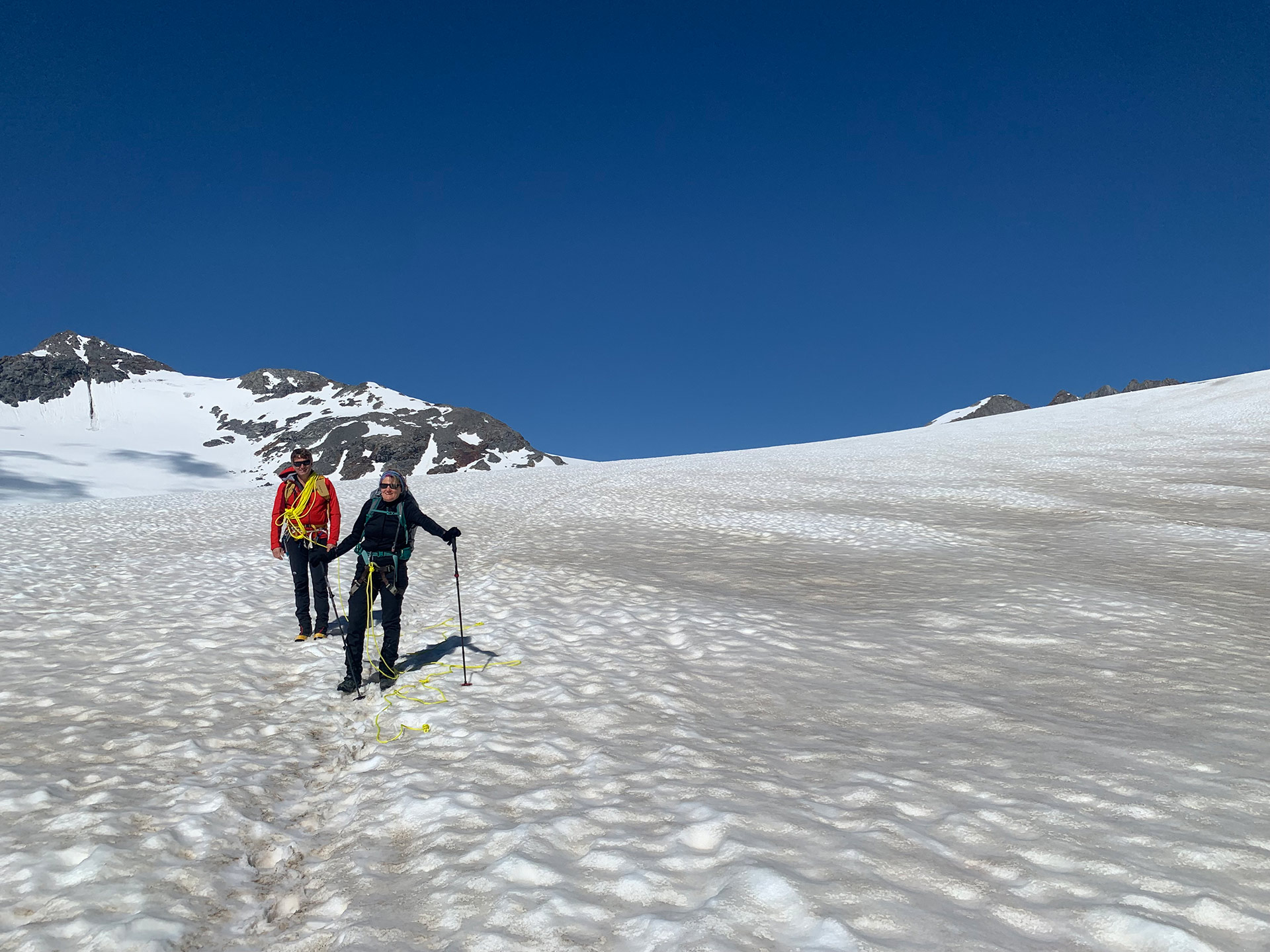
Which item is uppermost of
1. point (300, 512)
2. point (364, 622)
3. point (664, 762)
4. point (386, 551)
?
point (300, 512)

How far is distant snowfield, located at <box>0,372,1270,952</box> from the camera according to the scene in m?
4.13

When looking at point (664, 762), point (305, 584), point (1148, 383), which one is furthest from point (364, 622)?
point (1148, 383)

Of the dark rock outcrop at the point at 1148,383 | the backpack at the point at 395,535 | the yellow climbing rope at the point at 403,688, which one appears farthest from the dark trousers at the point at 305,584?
the dark rock outcrop at the point at 1148,383

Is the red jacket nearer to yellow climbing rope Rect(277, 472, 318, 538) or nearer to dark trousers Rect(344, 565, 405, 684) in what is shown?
yellow climbing rope Rect(277, 472, 318, 538)

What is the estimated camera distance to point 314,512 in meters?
10.9

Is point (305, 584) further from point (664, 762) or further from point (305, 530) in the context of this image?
point (664, 762)

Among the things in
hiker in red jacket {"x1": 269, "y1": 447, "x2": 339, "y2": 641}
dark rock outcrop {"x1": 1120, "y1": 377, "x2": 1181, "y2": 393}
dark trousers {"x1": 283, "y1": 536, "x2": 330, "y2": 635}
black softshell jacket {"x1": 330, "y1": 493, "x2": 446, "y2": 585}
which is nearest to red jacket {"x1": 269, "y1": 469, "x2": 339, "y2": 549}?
hiker in red jacket {"x1": 269, "y1": 447, "x2": 339, "y2": 641}

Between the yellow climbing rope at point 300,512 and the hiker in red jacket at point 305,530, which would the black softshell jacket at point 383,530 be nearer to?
the hiker in red jacket at point 305,530

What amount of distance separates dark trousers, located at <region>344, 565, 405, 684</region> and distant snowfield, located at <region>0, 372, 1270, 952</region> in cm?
44

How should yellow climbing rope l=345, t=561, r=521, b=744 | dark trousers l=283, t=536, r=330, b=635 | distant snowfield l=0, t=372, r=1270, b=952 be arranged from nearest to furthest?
distant snowfield l=0, t=372, r=1270, b=952, yellow climbing rope l=345, t=561, r=521, b=744, dark trousers l=283, t=536, r=330, b=635

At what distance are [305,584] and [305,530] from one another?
2.87ft

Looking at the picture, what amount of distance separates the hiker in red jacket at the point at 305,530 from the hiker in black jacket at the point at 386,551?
74.9 inches

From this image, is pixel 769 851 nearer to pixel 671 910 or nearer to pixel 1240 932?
pixel 671 910

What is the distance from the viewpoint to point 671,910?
13.6 ft
